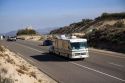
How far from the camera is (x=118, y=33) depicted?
170ft

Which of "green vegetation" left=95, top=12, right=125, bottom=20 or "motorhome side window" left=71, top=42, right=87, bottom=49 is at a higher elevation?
"green vegetation" left=95, top=12, right=125, bottom=20

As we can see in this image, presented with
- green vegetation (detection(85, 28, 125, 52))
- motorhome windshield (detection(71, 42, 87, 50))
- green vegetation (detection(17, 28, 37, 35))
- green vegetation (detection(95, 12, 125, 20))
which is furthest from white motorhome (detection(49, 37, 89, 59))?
green vegetation (detection(17, 28, 37, 35))

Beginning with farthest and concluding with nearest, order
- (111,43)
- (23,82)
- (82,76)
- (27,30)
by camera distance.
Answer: (27,30)
(111,43)
(82,76)
(23,82)

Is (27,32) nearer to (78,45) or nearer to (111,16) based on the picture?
(111,16)

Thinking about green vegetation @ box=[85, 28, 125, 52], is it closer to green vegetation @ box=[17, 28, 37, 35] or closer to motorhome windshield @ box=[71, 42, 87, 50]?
motorhome windshield @ box=[71, 42, 87, 50]

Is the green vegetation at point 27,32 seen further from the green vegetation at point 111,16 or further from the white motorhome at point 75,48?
the white motorhome at point 75,48

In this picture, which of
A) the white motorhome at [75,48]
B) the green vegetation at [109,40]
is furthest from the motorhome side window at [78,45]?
the green vegetation at [109,40]

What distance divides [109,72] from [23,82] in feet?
24.2

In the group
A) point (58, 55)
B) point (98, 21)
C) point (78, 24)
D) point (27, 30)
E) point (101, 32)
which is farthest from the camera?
point (27, 30)

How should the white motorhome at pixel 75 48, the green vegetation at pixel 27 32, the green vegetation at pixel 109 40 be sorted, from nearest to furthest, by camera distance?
the white motorhome at pixel 75 48
the green vegetation at pixel 109 40
the green vegetation at pixel 27 32

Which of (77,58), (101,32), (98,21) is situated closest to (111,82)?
(77,58)

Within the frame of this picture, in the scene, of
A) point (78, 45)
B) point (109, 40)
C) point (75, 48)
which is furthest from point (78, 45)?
point (109, 40)

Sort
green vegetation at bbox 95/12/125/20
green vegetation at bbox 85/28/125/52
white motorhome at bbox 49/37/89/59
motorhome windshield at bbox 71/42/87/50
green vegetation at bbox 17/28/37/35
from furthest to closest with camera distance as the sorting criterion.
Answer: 1. green vegetation at bbox 17/28/37/35
2. green vegetation at bbox 95/12/125/20
3. green vegetation at bbox 85/28/125/52
4. motorhome windshield at bbox 71/42/87/50
5. white motorhome at bbox 49/37/89/59

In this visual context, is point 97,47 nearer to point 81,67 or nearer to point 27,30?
point 81,67
